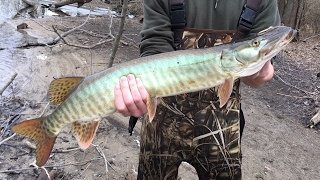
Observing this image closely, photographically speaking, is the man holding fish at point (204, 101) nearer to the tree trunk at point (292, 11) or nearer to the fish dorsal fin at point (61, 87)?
the fish dorsal fin at point (61, 87)

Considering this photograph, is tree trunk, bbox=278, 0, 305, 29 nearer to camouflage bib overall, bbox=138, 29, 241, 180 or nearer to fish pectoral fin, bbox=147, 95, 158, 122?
camouflage bib overall, bbox=138, 29, 241, 180

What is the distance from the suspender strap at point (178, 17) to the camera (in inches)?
92.5

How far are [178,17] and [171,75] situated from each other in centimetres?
50

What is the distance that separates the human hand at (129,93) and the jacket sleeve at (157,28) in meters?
0.46

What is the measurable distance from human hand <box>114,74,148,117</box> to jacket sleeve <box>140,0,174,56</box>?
1.49 ft

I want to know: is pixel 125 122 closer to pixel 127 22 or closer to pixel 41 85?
pixel 41 85

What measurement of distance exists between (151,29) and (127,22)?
12.8 meters

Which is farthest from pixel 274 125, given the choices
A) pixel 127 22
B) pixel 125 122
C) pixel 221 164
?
pixel 127 22

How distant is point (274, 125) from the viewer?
605cm

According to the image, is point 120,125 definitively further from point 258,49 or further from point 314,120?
point 258,49

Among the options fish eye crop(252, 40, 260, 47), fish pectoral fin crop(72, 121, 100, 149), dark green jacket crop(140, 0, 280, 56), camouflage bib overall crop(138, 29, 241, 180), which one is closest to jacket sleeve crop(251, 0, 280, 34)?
dark green jacket crop(140, 0, 280, 56)

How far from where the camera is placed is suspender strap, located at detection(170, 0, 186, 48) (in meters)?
2.35

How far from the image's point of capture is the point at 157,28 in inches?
95.5

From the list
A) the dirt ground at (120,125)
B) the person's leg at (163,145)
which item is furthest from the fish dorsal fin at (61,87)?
the dirt ground at (120,125)
